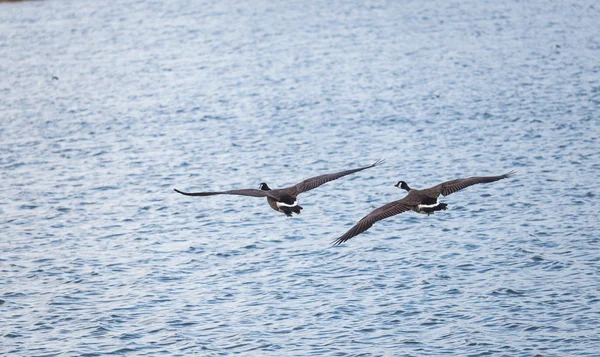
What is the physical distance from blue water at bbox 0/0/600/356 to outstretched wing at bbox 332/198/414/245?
5.37 metres

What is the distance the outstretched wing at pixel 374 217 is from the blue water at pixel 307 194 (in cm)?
537

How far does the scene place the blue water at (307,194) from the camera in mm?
31203

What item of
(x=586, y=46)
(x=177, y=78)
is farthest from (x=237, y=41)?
(x=586, y=46)

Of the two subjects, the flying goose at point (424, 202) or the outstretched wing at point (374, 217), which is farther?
the flying goose at point (424, 202)

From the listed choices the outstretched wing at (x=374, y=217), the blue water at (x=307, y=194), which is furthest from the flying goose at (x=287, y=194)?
the blue water at (x=307, y=194)

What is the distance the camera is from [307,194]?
154ft

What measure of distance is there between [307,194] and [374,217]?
23230mm

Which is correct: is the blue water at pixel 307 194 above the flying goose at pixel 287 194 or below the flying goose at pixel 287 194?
below

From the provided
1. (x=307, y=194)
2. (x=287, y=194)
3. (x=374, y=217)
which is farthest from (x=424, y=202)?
(x=307, y=194)

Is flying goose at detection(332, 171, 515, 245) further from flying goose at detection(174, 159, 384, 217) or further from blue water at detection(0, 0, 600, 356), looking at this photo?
blue water at detection(0, 0, 600, 356)

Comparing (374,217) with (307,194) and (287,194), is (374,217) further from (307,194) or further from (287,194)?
(307,194)

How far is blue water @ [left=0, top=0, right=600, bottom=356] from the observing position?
31.2 m

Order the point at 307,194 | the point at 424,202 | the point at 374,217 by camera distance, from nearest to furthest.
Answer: the point at 374,217 < the point at 424,202 < the point at 307,194

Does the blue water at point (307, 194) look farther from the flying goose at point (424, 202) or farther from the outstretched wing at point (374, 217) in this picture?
the outstretched wing at point (374, 217)
